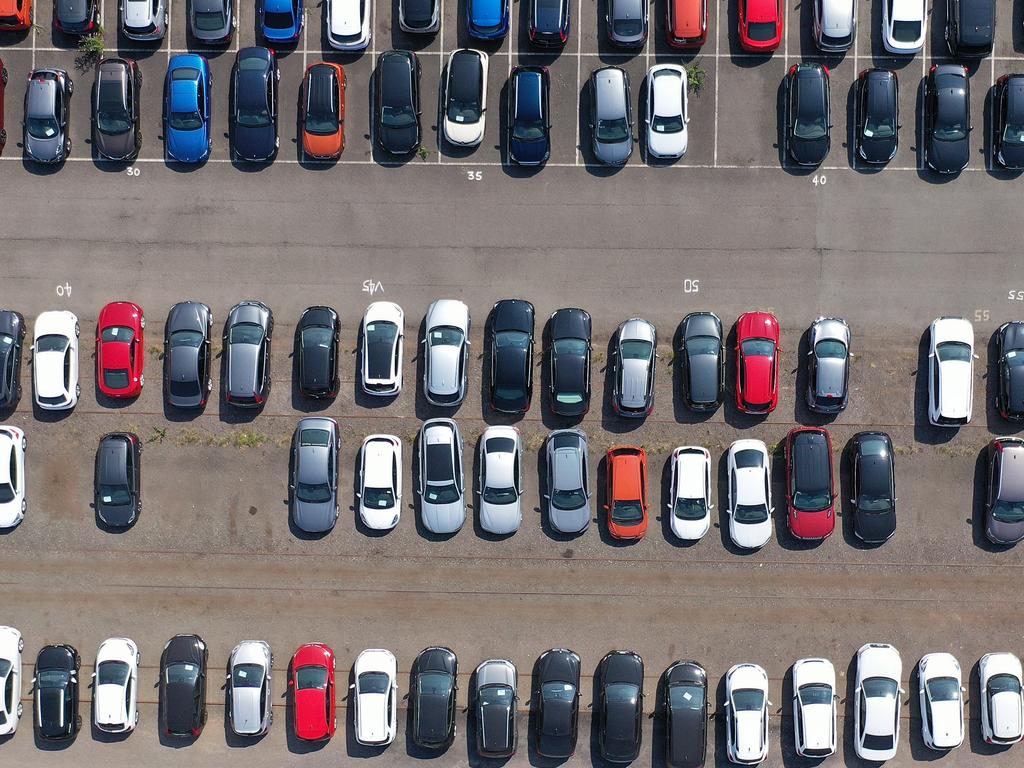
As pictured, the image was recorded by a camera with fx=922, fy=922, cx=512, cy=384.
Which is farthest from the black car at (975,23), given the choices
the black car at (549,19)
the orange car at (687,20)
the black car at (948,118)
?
the black car at (549,19)

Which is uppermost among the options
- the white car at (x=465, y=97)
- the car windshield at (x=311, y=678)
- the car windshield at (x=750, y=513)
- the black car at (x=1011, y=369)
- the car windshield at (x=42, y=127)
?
the white car at (x=465, y=97)

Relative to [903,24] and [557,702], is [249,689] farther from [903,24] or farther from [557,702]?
[903,24]

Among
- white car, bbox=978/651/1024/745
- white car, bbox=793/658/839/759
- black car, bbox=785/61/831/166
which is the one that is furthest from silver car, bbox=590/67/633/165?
white car, bbox=978/651/1024/745

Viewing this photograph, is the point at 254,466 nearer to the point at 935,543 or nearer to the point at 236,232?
the point at 236,232

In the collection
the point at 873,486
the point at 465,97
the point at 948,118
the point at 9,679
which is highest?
the point at 465,97

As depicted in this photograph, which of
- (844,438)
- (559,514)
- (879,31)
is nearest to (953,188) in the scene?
(879,31)

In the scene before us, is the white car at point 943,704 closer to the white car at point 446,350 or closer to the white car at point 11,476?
the white car at point 446,350

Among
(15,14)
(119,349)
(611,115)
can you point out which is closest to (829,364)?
(611,115)
